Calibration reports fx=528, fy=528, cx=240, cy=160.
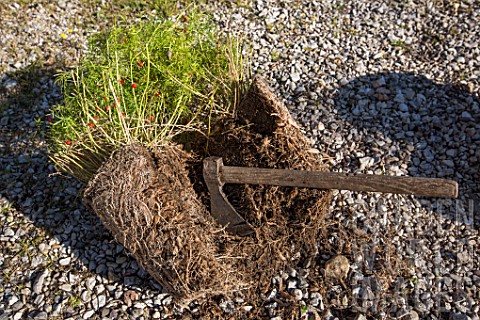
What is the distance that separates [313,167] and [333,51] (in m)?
1.88

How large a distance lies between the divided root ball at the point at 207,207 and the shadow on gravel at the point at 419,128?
83 centimetres

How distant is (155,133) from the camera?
332 centimetres

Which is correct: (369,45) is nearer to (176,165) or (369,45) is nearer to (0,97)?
(176,165)

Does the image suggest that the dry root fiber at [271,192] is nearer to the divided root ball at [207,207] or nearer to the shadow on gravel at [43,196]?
the divided root ball at [207,207]

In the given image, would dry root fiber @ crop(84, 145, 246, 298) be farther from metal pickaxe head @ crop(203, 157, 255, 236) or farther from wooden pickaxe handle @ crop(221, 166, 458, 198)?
wooden pickaxe handle @ crop(221, 166, 458, 198)

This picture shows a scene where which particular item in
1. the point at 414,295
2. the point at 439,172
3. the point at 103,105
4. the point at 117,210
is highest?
the point at 103,105

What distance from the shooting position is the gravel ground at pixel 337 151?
135 inches

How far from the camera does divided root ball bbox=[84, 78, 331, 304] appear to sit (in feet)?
10.0

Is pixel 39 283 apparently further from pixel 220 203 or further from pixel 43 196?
pixel 220 203

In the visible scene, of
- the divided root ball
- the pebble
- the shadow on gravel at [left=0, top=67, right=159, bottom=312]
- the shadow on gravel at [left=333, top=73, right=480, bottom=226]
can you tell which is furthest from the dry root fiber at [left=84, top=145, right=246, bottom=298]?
the shadow on gravel at [left=333, top=73, right=480, bottom=226]

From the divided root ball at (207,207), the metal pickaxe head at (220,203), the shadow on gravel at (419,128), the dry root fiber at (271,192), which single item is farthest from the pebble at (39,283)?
the shadow on gravel at (419,128)

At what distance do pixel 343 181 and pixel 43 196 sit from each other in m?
2.32

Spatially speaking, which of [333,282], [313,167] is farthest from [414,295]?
[313,167]

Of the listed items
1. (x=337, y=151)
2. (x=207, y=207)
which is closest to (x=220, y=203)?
(x=207, y=207)
